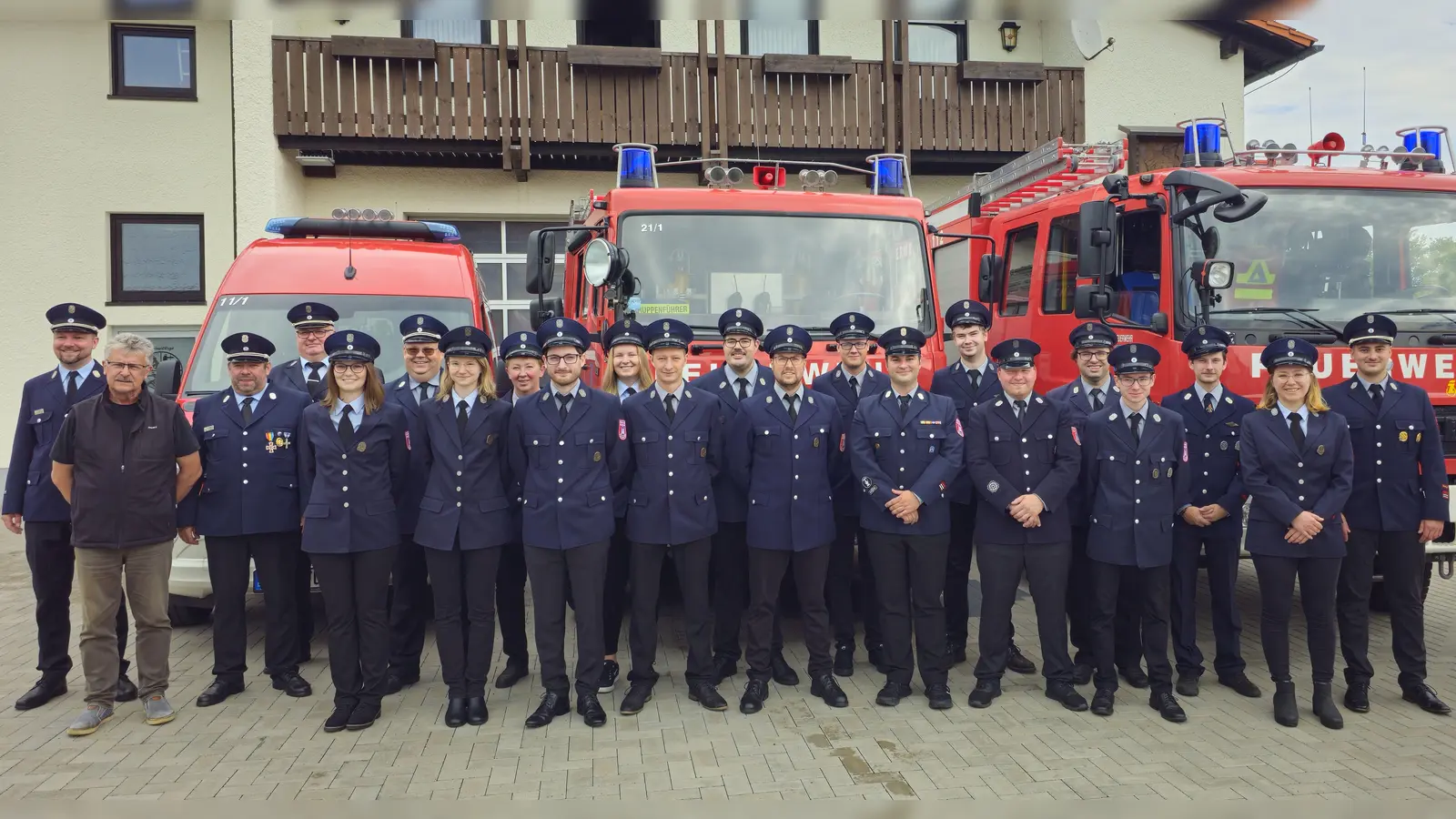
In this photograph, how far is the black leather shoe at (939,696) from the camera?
17.3 feet

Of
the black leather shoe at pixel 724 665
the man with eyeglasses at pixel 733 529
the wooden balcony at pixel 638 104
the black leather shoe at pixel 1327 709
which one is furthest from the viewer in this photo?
the wooden balcony at pixel 638 104

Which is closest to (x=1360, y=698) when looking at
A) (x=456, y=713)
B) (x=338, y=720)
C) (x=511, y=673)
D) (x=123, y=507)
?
(x=511, y=673)

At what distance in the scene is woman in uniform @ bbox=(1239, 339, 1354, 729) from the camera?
16.7 feet

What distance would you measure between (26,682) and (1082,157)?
7.86 meters

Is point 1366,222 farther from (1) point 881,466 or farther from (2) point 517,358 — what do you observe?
(2) point 517,358

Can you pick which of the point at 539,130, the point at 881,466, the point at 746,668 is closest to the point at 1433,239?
the point at 881,466

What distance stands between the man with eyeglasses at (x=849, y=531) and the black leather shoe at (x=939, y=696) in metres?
0.53

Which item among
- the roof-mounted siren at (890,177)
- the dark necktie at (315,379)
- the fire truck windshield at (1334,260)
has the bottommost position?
the dark necktie at (315,379)

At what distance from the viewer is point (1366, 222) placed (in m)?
6.46

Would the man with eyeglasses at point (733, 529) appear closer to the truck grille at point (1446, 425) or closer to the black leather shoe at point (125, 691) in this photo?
the black leather shoe at point (125, 691)

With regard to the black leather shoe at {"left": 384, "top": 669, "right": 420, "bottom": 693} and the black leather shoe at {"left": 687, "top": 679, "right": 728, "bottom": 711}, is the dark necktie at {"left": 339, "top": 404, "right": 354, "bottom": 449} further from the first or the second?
the black leather shoe at {"left": 687, "top": 679, "right": 728, "bottom": 711}

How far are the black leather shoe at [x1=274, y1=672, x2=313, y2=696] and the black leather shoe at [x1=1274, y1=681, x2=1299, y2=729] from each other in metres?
4.93

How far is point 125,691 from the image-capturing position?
5.54 metres

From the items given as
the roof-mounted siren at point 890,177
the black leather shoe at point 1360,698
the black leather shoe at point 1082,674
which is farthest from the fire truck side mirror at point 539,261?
the black leather shoe at point 1360,698
